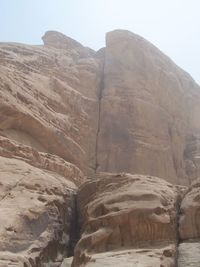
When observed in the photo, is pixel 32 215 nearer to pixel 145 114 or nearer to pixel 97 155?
pixel 97 155

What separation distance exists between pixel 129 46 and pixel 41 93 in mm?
9634

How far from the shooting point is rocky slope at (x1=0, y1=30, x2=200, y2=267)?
1165cm

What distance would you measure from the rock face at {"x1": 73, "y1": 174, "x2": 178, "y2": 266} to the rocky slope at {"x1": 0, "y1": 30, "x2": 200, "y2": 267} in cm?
3

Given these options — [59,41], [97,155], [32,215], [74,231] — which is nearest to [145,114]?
[97,155]

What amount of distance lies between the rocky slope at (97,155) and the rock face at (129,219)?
28mm

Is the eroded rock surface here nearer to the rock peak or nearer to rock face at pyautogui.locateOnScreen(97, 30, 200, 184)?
rock face at pyautogui.locateOnScreen(97, 30, 200, 184)

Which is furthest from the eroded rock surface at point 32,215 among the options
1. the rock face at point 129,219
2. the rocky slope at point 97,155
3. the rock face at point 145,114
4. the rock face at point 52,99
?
the rock face at point 145,114

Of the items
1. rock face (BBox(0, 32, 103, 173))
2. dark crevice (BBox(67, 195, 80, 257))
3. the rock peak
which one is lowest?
dark crevice (BBox(67, 195, 80, 257))

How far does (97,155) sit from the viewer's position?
23.1 meters

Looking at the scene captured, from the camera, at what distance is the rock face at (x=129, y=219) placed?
11633mm

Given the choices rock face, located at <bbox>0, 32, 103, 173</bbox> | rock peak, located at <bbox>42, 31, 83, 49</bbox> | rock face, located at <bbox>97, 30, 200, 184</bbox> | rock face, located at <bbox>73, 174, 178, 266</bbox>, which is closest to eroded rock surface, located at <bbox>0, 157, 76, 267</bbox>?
rock face, located at <bbox>73, 174, 178, 266</bbox>

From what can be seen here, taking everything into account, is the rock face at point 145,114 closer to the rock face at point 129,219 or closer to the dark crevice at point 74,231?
the dark crevice at point 74,231

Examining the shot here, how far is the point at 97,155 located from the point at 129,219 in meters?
11.2

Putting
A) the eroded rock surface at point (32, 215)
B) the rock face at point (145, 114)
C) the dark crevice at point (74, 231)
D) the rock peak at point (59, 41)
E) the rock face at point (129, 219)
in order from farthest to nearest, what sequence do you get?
the rock peak at point (59, 41) → the rock face at point (145, 114) → the dark crevice at point (74, 231) → the rock face at point (129, 219) → the eroded rock surface at point (32, 215)
